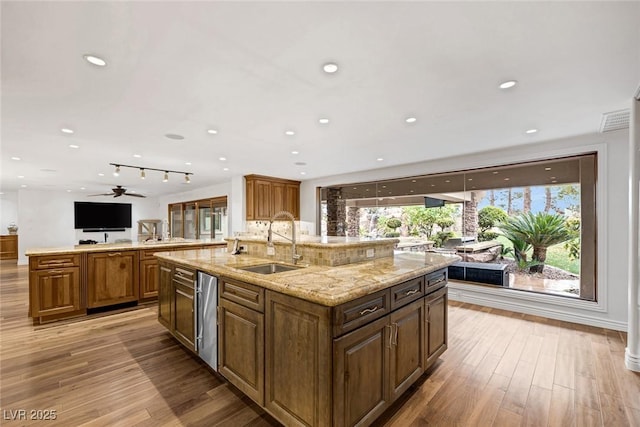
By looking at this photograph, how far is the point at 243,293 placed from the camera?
1.92 m

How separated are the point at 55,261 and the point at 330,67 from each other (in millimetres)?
4298

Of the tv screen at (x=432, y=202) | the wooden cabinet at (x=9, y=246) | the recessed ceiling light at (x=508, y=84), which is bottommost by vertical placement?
the wooden cabinet at (x=9, y=246)

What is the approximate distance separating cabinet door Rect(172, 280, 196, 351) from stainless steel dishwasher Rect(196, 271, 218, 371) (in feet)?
0.32

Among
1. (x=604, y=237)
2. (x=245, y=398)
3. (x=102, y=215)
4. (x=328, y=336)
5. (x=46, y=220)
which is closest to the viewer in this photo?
(x=328, y=336)

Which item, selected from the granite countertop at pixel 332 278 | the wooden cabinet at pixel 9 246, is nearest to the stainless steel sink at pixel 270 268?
the granite countertop at pixel 332 278

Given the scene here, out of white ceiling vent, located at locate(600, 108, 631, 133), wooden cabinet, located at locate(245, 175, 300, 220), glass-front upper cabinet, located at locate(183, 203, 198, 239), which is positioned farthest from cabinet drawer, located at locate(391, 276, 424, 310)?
glass-front upper cabinet, located at locate(183, 203, 198, 239)

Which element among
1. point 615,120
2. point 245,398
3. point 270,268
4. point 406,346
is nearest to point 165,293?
point 270,268

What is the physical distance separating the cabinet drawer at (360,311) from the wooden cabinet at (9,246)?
12.8 m

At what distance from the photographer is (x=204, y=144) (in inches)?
149

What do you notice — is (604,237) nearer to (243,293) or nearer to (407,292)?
Result: (407,292)

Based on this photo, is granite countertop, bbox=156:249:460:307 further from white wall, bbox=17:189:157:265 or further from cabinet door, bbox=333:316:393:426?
white wall, bbox=17:189:157:265

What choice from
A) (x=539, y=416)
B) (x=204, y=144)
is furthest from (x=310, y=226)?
(x=539, y=416)

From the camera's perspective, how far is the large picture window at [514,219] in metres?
3.67

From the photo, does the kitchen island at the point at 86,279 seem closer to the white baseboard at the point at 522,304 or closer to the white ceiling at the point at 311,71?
the white ceiling at the point at 311,71
